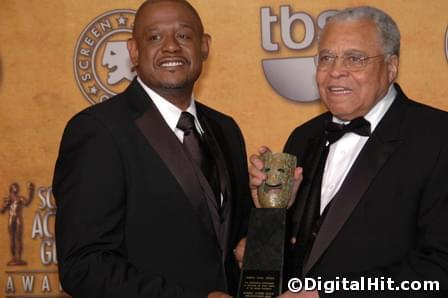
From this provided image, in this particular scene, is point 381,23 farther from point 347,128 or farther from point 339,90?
point 347,128

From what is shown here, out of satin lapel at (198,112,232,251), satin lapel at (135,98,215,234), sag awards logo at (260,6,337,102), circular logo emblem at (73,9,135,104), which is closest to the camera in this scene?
satin lapel at (135,98,215,234)

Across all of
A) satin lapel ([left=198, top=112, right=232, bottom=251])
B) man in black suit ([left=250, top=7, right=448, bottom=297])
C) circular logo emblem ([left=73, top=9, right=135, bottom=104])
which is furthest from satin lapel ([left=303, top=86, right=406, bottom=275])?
circular logo emblem ([left=73, top=9, right=135, bottom=104])

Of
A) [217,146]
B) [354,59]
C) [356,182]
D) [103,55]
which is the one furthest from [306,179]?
[103,55]

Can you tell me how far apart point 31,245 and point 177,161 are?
2279mm

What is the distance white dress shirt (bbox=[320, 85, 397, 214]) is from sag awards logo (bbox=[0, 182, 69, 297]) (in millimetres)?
2362

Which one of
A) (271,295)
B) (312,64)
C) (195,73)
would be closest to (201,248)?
(271,295)

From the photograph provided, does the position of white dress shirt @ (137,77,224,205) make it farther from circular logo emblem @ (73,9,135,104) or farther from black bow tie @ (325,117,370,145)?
circular logo emblem @ (73,9,135,104)

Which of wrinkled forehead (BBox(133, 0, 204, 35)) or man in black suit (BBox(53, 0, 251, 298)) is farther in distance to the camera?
wrinkled forehead (BBox(133, 0, 204, 35))

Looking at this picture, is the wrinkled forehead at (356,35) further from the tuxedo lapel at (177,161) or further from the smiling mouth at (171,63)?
the tuxedo lapel at (177,161)

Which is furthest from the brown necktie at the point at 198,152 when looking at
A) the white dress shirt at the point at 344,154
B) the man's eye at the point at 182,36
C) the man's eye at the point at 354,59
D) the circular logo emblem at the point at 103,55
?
the circular logo emblem at the point at 103,55

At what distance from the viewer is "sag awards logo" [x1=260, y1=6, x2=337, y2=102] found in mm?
4449

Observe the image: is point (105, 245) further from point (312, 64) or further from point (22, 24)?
point (22, 24)

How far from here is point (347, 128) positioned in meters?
2.86

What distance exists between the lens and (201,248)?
9.22ft
